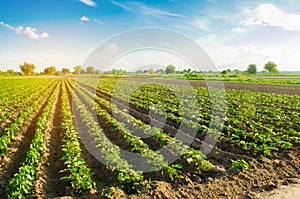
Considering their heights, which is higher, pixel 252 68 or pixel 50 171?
pixel 252 68

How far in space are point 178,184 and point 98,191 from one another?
1.77m

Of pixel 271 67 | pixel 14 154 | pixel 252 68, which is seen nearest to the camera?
pixel 14 154

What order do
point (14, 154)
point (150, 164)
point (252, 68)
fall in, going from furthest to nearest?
point (252, 68), point (14, 154), point (150, 164)

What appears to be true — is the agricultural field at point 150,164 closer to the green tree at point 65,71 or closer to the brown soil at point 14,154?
the brown soil at point 14,154

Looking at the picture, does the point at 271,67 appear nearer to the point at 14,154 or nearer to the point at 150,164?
the point at 150,164

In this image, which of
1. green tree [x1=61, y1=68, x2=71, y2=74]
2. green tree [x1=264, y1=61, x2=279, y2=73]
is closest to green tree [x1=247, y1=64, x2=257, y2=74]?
green tree [x1=264, y1=61, x2=279, y2=73]

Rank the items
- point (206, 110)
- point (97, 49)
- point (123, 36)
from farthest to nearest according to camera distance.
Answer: point (206, 110) → point (123, 36) → point (97, 49)

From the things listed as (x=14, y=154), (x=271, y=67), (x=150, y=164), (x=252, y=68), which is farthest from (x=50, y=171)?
(x=271, y=67)

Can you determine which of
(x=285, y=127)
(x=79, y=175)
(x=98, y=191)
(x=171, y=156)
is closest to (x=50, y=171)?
(x=79, y=175)

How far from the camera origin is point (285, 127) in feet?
32.3

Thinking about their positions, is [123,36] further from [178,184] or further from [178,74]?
[178,74]

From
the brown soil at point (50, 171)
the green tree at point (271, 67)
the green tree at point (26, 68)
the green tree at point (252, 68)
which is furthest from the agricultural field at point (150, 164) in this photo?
the green tree at point (26, 68)

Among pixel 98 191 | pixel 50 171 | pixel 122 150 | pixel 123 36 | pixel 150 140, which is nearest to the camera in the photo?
pixel 98 191

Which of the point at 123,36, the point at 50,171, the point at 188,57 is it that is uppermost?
the point at 123,36
